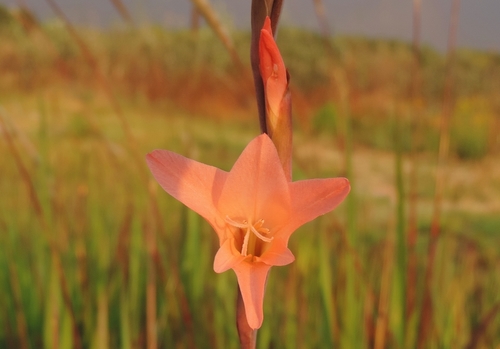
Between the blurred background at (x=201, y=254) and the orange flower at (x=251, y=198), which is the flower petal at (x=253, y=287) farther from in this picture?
the blurred background at (x=201, y=254)

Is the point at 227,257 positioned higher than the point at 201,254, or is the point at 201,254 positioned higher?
the point at 227,257

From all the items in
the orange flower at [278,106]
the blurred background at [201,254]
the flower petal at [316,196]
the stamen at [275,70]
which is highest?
the stamen at [275,70]

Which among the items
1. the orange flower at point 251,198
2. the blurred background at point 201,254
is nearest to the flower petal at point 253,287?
the orange flower at point 251,198

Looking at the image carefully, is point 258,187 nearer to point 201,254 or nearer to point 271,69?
point 271,69

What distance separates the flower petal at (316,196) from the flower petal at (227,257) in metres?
0.03

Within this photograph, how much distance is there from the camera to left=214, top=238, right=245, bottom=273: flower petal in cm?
17

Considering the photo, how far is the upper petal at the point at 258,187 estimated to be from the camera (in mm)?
170

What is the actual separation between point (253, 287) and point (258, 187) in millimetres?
36

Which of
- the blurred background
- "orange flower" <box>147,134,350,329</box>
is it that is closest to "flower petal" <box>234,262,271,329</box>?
"orange flower" <box>147,134,350,329</box>

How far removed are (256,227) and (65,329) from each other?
18.7 inches

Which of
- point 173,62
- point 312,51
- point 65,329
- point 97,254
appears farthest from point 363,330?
point 312,51

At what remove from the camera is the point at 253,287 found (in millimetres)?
168

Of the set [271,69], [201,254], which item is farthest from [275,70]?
[201,254]

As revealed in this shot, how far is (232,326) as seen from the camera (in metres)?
0.64
